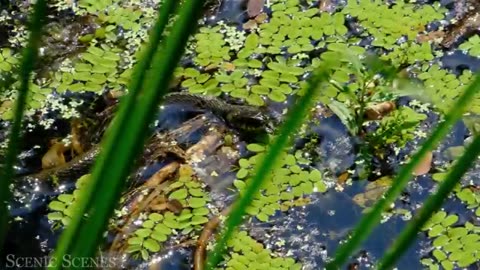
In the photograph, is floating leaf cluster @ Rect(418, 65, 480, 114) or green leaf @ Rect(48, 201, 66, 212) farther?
floating leaf cluster @ Rect(418, 65, 480, 114)

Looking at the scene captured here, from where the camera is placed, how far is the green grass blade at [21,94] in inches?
26.0

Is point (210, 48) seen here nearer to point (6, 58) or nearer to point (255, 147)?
point (255, 147)

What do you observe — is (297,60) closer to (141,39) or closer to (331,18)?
(331,18)

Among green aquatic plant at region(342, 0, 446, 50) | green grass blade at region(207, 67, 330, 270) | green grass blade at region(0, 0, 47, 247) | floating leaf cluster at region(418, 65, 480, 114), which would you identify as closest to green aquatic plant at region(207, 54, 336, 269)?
green grass blade at region(207, 67, 330, 270)

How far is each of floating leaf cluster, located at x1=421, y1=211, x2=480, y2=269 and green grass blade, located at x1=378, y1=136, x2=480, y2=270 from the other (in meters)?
1.85

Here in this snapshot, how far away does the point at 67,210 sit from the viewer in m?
2.66

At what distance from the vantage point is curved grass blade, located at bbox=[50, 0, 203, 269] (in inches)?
25.0

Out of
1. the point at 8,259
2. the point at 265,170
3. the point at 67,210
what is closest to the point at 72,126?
the point at 67,210

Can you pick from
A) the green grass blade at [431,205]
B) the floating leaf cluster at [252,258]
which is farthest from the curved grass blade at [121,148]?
the floating leaf cluster at [252,258]

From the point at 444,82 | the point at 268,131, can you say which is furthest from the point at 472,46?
the point at 268,131

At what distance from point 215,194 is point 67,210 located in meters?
0.51

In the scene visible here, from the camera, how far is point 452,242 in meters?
2.51

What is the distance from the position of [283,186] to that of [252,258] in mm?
316

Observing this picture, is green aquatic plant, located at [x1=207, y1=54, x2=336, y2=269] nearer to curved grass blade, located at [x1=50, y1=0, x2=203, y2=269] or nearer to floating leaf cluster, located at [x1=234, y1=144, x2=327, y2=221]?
curved grass blade, located at [x1=50, y1=0, x2=203, y2=269]
